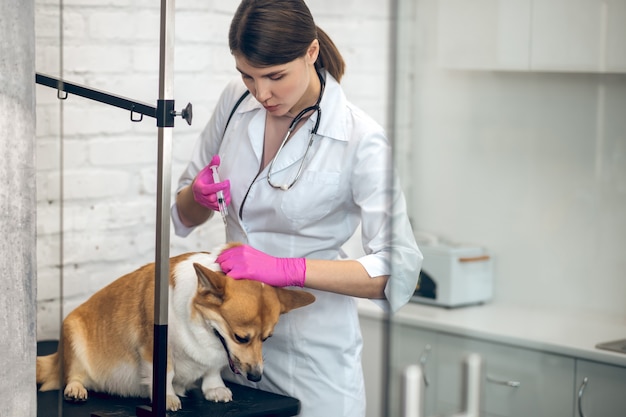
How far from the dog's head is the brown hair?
37cm

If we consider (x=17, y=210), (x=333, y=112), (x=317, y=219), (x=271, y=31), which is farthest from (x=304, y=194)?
(x=17, y=210)

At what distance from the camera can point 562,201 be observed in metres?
1.19

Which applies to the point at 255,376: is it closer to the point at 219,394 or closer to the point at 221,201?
the point at 219,394

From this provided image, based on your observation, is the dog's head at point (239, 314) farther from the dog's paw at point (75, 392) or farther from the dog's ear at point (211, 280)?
the dog's paw at point (75, 392)

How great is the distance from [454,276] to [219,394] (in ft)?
1.59

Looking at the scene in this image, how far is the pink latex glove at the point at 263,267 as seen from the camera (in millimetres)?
1414

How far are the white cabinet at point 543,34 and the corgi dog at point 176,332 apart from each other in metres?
0.54

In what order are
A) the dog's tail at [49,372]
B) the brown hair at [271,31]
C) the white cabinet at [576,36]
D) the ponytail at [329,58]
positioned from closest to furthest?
the white cabinet at [576,36] < the brown hair at [271,31] < the ponytail at [329,58] < the dog's tail at [49,372]

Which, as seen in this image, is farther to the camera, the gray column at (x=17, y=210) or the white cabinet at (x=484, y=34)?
the gray column at (x=17, y=210)

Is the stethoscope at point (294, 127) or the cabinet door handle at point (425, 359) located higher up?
the stethoscope at point (294, 127)

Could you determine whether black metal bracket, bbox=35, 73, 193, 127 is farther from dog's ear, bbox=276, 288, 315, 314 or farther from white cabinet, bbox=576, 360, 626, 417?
white cabinet, bbox=576, 360, 626, 417

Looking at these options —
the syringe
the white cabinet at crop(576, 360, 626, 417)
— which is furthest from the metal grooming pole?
the white cabinet at crop(576, 360, 626, 417)

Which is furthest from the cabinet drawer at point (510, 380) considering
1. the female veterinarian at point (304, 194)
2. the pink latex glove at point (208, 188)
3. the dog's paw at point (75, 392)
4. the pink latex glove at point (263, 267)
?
the dog's paw at point (75, 392)

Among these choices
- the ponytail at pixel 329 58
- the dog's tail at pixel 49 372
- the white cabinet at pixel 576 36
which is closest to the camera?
the white cabinet at pixel 576 36
